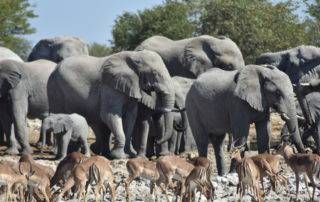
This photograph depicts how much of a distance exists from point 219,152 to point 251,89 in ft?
5.16

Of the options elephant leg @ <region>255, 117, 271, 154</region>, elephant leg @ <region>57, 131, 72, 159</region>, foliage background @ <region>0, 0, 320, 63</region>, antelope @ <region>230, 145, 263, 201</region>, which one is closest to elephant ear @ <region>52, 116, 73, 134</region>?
elephant leg @ <region>57, 131, 72, 159</region>

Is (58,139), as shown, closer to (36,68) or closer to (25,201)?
(36,68)

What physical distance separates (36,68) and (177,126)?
379 centimetres

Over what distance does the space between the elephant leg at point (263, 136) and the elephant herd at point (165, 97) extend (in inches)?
0.7

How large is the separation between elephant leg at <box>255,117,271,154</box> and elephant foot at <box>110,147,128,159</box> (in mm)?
3807

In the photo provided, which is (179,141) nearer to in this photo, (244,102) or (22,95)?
(22,95)

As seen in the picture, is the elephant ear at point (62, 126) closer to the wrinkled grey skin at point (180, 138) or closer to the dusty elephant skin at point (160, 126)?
the dusty elephant skin at point (160, 126)

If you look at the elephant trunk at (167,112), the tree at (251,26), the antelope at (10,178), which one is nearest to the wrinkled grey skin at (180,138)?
the elephant trunk at (167,112)

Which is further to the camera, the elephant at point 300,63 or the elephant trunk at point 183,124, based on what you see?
the elephant at point 300,63

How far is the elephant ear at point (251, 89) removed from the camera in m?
22.3

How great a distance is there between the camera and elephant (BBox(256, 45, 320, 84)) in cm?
2912

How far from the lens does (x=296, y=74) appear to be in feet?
96.4

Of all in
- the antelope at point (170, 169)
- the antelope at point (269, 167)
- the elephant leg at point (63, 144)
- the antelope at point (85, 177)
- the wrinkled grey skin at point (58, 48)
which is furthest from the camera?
the wrinkled grey skin at point (58, 48)

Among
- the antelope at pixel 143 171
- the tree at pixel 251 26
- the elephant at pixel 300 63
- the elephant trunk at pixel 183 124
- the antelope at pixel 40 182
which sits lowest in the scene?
the antelope at pixel 40 182
